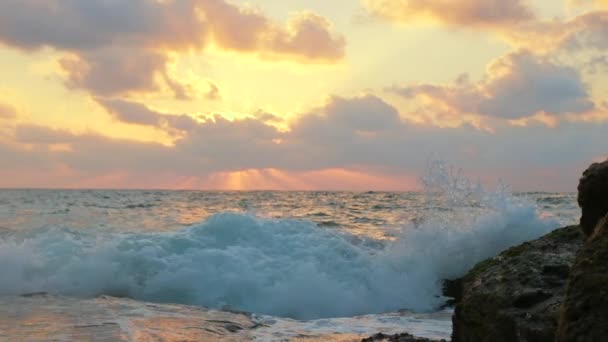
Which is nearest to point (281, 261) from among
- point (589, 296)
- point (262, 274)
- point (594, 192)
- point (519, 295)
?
point (262, 274)

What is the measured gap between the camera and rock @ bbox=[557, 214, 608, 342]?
2.56 m

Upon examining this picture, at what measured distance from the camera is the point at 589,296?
2.66 meters

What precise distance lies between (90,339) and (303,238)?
6539 mm

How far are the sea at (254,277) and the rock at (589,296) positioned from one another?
3.51 m

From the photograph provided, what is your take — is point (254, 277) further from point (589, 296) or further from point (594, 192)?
point (589, 296)

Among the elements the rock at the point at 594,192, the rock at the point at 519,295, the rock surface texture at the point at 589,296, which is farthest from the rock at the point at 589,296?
the rock at the point at 519,295

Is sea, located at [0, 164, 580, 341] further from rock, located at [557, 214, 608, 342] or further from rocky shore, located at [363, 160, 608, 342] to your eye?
rock, located at [557, 214, 608, 342]

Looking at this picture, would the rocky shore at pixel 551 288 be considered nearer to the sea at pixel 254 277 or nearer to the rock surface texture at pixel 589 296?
the rock surface texture at pixel 589 296

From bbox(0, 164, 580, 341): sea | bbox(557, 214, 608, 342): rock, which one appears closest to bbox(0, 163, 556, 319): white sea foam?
bbox(0, 164, 580, 341): sea

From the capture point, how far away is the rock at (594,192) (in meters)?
3.45

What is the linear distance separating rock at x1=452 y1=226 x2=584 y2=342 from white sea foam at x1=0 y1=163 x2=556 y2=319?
152 inches

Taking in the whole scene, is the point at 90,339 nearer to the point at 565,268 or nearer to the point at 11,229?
the point at 565,268

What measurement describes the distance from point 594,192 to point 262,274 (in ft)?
22.7

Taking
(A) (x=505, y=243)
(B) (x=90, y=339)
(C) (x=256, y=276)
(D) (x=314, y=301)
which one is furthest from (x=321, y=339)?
(A) (x=505, y=243)
